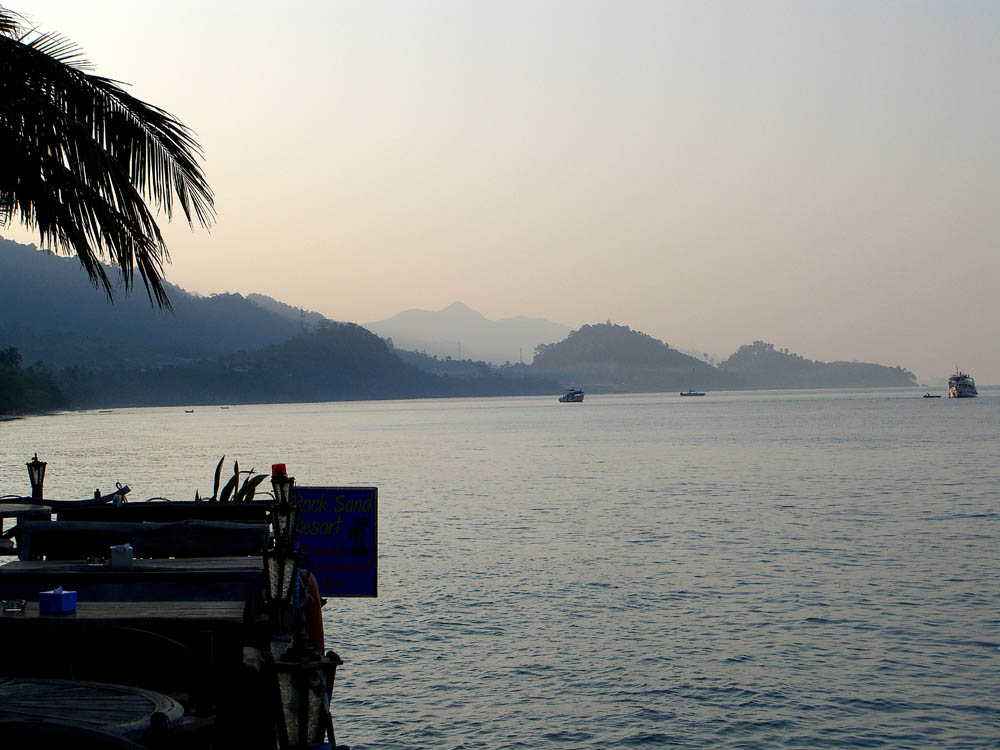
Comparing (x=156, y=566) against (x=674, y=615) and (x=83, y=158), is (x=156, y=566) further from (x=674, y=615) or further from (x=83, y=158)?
(x=674, y=615)

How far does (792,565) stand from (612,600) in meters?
6.73

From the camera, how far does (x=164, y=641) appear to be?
555 centimetres

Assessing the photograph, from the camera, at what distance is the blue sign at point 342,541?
8.96m

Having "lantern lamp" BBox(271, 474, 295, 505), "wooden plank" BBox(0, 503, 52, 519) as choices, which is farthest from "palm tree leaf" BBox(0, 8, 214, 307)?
"wooden plank" BBox(0, 503, 52, 519)

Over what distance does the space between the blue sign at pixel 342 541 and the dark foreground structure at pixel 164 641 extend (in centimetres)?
55

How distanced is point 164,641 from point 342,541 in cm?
355

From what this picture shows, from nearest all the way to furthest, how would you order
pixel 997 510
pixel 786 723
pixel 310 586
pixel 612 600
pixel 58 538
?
pixel 310 586 < pixel 58 538 < pixel 786 723 < pixel 612 600 < pixel 997 510

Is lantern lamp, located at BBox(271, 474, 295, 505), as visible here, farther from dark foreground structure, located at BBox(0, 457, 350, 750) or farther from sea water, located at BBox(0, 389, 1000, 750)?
sea water, located at BBox(0, 389, 1000, 750)

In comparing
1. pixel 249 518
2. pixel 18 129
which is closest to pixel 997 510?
pixel 249 518

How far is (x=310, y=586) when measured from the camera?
7684 mm

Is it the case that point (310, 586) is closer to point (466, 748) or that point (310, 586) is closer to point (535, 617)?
point (466, 748)

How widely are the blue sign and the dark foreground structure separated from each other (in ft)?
1.80

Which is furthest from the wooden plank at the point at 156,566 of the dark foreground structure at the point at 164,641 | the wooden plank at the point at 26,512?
the wooden plank at the point at 26,512

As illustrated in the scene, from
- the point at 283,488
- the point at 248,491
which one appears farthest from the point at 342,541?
the point at 248,491
